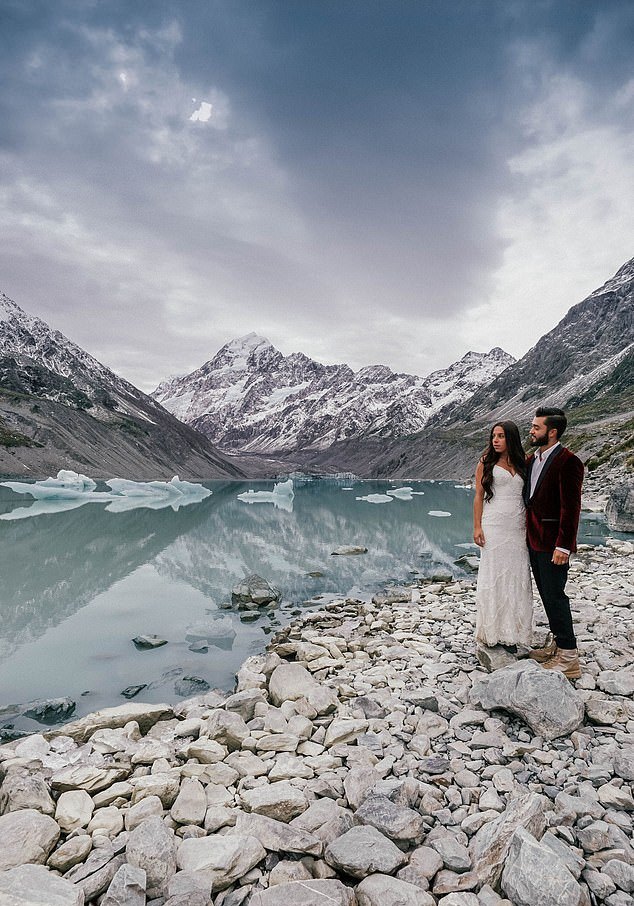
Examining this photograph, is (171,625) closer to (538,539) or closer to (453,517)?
(538,539)

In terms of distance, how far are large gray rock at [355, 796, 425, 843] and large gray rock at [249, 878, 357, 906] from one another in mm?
572

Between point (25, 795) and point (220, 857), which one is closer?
point (220, 857)

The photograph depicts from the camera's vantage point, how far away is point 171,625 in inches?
427

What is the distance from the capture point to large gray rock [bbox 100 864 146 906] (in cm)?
272

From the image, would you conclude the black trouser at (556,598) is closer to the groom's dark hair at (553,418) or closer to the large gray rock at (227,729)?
the groom's dark hair at (553,418)

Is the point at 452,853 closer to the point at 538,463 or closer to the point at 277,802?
the point at 277,802

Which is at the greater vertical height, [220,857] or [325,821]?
[220,857]

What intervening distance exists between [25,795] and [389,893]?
3.00 m

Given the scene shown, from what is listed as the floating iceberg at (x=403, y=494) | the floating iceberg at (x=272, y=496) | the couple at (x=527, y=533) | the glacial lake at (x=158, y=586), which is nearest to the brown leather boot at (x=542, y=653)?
the couple at (x=527, y=533)

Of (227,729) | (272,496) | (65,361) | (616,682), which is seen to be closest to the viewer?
(227,729)

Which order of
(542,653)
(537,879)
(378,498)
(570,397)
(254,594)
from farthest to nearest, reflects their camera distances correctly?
(570,397) → (378,498) → (254,594) → (542,653) → (537,879)

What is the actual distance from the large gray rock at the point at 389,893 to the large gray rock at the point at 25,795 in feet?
8.40

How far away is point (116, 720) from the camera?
216 inches

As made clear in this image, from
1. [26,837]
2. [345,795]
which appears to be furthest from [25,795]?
[345,795]
